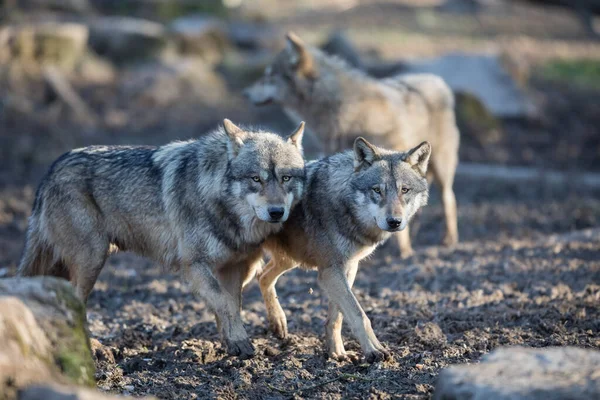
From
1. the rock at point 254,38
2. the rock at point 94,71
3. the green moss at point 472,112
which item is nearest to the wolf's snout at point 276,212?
the green moss at point 472,112

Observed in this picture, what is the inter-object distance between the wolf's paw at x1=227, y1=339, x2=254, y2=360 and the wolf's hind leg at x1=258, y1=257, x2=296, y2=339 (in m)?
0.66

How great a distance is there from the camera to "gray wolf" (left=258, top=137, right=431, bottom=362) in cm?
562

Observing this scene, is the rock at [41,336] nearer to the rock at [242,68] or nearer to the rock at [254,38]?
the rock at [242,68]

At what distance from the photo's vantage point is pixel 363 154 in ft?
19.5

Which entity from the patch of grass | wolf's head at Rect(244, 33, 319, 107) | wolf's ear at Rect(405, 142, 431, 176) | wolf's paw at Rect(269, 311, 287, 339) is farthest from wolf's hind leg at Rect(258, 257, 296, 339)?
the patch of grass

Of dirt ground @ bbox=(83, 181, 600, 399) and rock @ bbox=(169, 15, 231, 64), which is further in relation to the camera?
rock @ bbox=(169, 15, 231, 64)

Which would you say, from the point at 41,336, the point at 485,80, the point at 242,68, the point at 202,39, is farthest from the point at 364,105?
the point at 202,39

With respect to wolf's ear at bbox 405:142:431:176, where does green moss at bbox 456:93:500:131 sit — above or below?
below

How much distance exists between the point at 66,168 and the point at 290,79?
445 centimetres

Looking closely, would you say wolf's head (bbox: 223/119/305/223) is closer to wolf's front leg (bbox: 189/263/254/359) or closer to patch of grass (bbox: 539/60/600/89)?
wolf's front leg (bbox: 189/263/254/359)

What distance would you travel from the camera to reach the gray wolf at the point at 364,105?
927 cm

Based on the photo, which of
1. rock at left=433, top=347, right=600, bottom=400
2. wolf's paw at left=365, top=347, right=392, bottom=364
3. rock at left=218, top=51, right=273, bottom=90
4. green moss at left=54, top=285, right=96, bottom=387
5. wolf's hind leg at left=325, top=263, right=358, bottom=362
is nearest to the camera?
rock at left=433, top=347, right=600, bottom=400

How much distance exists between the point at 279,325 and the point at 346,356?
828 mm

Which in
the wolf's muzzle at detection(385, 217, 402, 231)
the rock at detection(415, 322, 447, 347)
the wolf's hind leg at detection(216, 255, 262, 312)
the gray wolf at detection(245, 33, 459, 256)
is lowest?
the rock at detection(415, 322, 447, 347)
